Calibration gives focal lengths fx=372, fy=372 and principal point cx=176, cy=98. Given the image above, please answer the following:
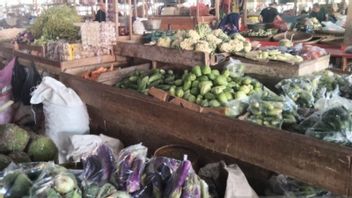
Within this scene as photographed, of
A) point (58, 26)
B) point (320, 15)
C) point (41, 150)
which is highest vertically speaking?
point (320, 15)

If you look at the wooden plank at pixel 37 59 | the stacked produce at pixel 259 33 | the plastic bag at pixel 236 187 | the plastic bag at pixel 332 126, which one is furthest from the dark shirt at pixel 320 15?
the plastic bag at pixel 236 187

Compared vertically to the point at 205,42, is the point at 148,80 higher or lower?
lower

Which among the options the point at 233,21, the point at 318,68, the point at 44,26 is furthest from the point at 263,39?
the point at 44,26

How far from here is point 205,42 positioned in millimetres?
3678

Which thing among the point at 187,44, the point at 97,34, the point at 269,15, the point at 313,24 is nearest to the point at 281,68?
the point at 187,44

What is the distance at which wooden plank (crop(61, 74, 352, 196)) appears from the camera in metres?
2.02

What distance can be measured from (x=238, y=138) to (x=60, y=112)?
1811 millimetres

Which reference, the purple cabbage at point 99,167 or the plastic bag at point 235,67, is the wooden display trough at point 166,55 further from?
the purple cabbage at point 99,167

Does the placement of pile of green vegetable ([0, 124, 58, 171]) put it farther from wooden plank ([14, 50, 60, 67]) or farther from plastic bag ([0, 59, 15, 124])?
wooden plank ([14, 50, 60, 67])

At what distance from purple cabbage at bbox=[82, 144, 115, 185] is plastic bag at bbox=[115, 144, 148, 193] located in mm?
45

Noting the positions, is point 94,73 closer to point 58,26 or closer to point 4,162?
point 58,26

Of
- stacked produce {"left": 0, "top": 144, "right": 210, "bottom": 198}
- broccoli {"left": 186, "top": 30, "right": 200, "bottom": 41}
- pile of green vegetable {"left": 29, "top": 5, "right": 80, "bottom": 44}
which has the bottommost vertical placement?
stacked produce {"left": 0, "top": 144, "right": 210, "bottom": 198}

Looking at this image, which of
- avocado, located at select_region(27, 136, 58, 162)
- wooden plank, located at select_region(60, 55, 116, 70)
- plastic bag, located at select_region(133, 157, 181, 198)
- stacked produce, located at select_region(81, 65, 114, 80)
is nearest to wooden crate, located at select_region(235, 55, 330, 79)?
stacked produce, located at select_region(81, 65, 114, 80)

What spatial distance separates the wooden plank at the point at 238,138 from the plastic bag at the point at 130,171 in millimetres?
783
